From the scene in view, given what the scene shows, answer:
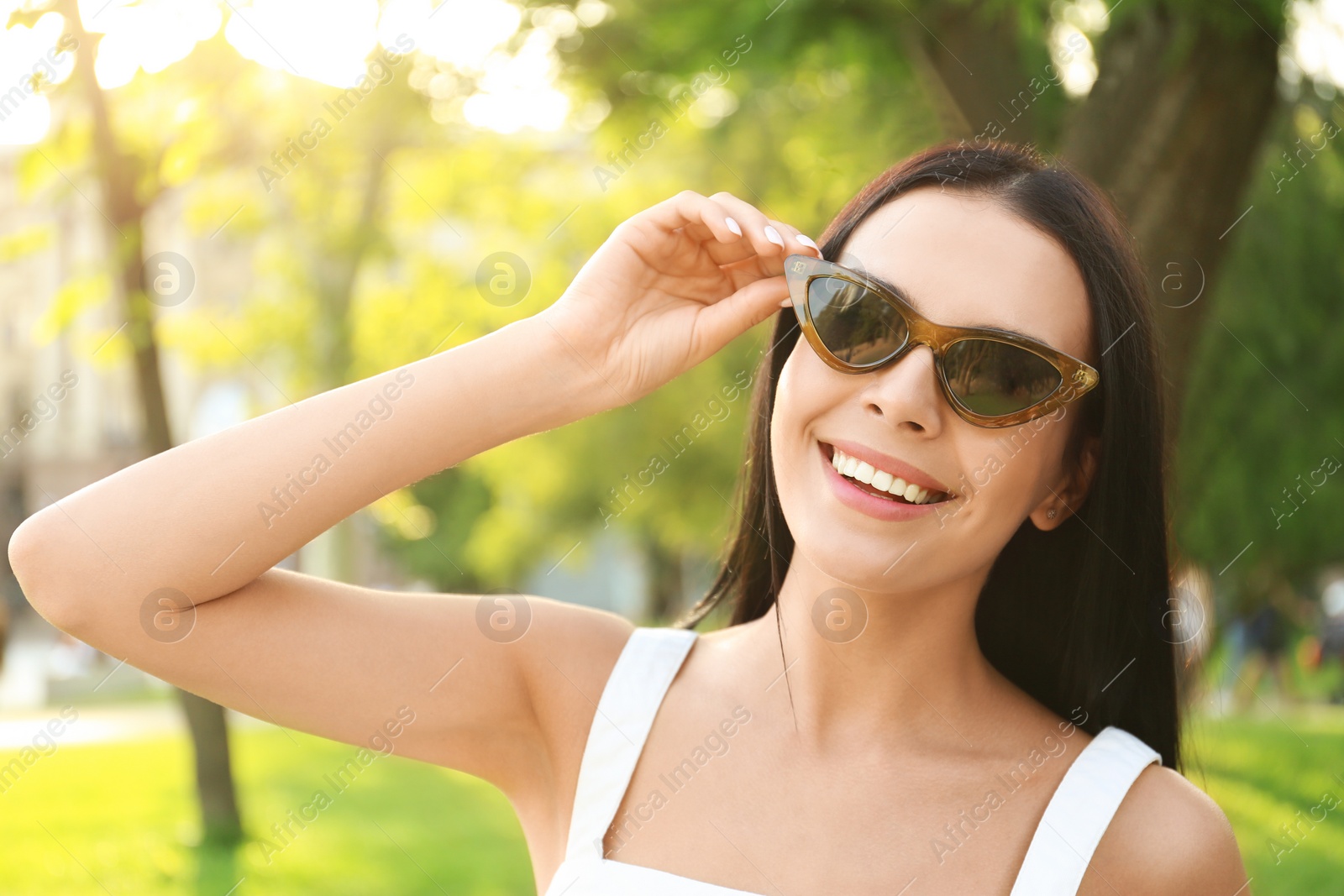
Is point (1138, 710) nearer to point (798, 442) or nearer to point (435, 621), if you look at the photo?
point (798, 442)

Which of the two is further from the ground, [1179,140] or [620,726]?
[1179,140]

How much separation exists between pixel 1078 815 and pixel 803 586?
0.59 m

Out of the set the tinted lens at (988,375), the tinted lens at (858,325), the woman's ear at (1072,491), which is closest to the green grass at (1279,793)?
the woman's ear at (1072,491)

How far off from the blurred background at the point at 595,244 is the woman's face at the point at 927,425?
2.04 ft

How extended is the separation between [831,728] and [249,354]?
14.9 meters

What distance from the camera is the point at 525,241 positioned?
18.2m

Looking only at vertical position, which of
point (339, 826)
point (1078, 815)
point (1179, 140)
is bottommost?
point (339, 826)

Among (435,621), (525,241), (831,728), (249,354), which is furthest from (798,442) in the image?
(525,241)

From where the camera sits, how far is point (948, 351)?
6.10 feet

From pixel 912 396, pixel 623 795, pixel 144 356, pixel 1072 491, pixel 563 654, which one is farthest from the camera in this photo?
pixel 144 356

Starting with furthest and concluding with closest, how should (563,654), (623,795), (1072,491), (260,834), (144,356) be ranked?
(260,834)
(144,356)
(1072,491)
(563,654)
(623,795)

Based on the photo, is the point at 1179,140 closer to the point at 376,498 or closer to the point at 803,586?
the point at 803,586

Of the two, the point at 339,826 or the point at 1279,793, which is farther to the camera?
the point at 1279,793

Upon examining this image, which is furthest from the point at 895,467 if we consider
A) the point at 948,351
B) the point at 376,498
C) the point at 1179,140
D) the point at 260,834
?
the point at 260,834
